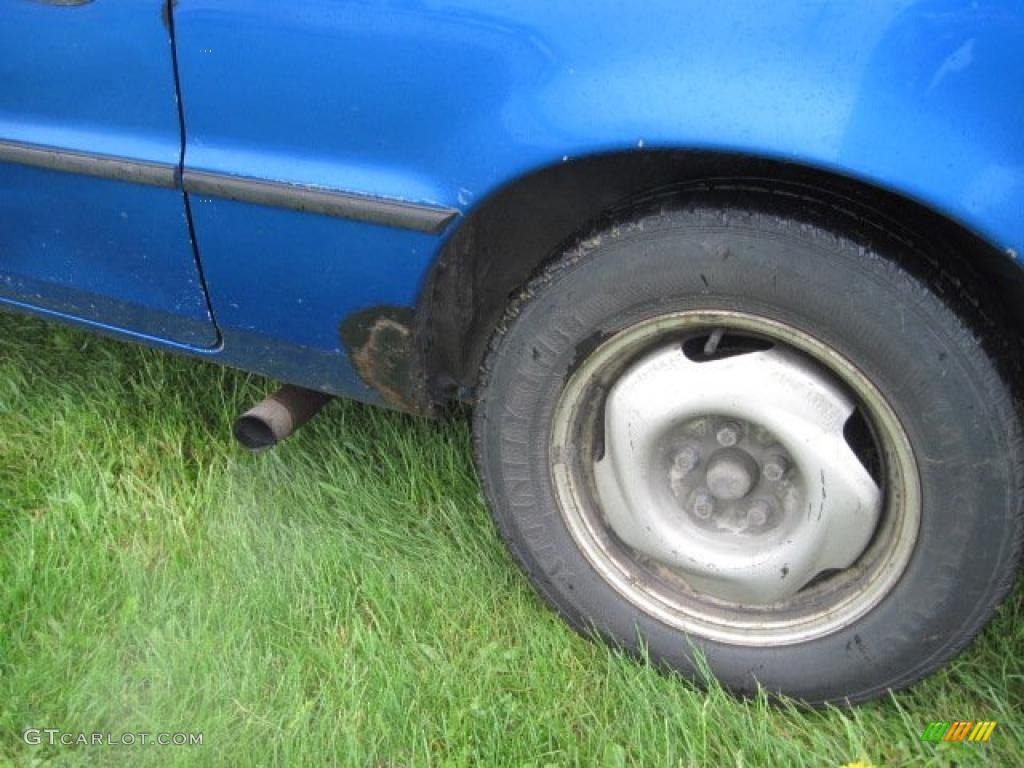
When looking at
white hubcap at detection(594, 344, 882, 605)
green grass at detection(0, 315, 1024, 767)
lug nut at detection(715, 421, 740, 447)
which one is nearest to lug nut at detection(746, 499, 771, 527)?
white hubcap at detection(594, 344, 882, 605)

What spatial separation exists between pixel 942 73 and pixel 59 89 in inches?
59.2

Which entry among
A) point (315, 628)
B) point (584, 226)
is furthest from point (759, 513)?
point (315, 628)

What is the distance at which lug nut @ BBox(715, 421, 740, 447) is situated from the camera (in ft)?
6.00

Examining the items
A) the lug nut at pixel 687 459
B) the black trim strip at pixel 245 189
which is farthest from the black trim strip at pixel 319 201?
the lug nut at pixel 687 459

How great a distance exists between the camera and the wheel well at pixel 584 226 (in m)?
1.59

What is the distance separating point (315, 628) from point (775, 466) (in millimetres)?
942

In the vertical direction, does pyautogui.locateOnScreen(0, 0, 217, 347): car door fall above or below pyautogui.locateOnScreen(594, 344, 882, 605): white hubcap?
below

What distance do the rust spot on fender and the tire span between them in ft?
0.42

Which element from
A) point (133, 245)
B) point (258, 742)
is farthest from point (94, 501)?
point (258, 742)

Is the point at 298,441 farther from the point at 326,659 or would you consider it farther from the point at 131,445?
the point at 326,659

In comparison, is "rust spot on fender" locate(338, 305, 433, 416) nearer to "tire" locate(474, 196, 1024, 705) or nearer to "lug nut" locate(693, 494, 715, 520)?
"tire" locate(474, 196, 1024, 705)

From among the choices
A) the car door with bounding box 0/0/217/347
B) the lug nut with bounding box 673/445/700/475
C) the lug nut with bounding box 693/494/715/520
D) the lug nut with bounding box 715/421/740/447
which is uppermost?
the lug nut with bounding box 715/421/740/447

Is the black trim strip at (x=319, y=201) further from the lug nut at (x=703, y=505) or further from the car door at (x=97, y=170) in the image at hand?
the lug nut at (x=703, y=505)

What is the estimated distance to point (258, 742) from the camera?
183cm
